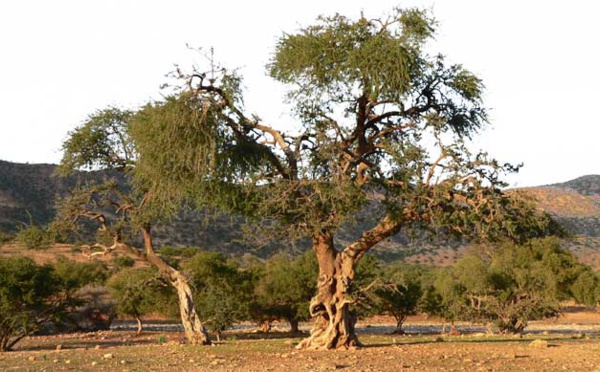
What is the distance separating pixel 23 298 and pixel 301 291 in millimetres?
17883

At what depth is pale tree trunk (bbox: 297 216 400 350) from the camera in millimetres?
19656

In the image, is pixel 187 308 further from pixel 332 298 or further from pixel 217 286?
pixel 217 286

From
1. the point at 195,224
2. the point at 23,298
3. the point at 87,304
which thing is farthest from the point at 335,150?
the point at 195,224

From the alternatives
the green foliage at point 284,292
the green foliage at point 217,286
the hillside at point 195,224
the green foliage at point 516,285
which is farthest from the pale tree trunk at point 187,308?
the hillside at point 195,224

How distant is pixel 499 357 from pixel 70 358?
35.1ft

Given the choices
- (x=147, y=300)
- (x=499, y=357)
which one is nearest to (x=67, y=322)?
(x=147, y=300)

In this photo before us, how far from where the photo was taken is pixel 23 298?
102ft

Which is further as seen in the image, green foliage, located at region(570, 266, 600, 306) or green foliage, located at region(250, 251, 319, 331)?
green foliage, located at region(250, 251, 319, 331)

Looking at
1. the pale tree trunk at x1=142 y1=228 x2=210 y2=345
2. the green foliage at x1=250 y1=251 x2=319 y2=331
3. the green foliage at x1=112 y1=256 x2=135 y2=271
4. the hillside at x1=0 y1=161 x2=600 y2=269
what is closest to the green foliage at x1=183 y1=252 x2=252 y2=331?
the green foliage at x1=250 y1=251 x2=319 y2=331

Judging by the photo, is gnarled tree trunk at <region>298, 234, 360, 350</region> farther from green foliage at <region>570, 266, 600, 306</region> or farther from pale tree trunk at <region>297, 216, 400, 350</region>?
green foliage at <region>570, 266, 600, 306</region>

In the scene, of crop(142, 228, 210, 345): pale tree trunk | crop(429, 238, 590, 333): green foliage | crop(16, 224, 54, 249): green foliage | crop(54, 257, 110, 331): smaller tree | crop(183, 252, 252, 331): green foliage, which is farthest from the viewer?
crop(54, 257, 110, 331): smaller tree

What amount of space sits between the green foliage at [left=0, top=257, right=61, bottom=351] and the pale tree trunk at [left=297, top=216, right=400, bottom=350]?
1344 cm

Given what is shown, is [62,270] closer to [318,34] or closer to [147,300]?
[147,300]

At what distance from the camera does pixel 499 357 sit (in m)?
17.4
